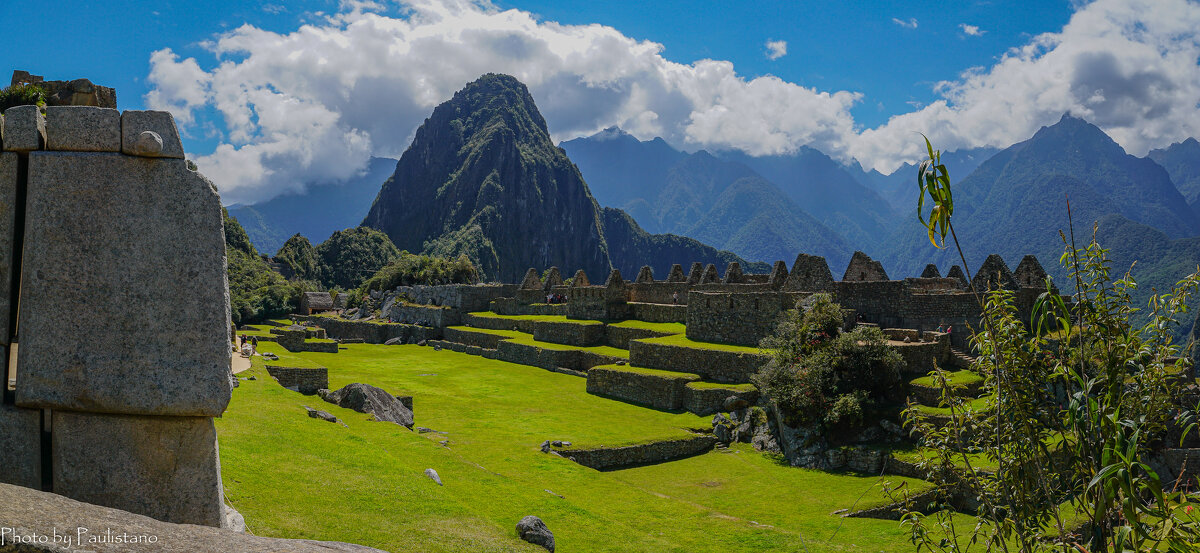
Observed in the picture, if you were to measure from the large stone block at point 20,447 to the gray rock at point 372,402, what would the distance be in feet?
28.4

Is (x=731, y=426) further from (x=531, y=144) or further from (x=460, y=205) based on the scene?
(x=531, y=144)

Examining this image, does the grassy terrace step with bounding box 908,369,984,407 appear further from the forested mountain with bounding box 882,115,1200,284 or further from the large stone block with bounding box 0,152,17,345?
the forested mountain with bounding box 882,115,1200,284

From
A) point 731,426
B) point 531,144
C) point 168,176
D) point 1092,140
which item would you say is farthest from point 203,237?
point 531,144

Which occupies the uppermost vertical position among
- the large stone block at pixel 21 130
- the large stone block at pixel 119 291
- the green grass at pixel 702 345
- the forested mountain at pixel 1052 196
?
the forested mountain at pixel 1052 196

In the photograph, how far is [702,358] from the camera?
20.0 meters

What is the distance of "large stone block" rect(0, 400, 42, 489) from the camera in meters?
3.85

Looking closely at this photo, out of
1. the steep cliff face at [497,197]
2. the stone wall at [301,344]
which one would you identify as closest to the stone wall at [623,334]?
the stone wall at [301,344]

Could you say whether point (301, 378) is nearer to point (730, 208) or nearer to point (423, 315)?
point (423, 315)

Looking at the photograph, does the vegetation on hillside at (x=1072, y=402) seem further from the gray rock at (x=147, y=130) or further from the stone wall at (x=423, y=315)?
the stone wall at (x=423, y=315)

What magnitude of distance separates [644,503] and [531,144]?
18339cm

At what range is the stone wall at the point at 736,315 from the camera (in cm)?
2002

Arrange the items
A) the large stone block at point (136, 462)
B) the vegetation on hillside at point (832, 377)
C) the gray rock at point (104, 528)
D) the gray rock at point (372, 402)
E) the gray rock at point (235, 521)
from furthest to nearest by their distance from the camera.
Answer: the vegetation on hillside at point (832, 377) → the gray rock at point (372, 402) → the gray rock at point (235, 521) → the large stone block at point (136, 462) → the gray rock at point (104, 528)

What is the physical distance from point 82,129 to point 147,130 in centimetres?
36

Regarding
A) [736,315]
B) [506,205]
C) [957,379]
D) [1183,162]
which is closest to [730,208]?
[506,205]
